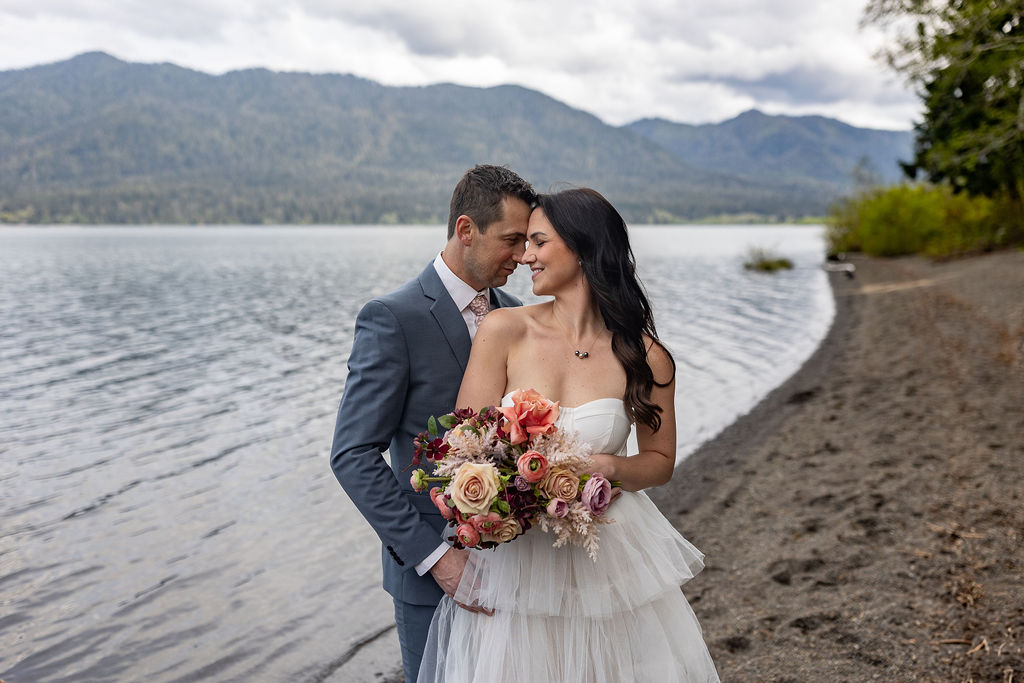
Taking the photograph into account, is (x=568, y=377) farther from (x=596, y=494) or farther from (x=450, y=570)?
(x=450, y=570)

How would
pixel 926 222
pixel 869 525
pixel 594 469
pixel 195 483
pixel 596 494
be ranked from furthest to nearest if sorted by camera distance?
1. pixel 926 222
2. pixel 195 483
3. pixel 869 525
4. pixel 594 469
5. pixel 596 494

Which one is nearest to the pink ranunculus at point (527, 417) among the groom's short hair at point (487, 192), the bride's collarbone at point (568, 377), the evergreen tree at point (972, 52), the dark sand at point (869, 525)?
the bride's collarbone at point (568, 377)

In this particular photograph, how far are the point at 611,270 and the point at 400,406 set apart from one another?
2.99ft

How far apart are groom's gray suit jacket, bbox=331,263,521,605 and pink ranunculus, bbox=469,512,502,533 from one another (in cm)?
46

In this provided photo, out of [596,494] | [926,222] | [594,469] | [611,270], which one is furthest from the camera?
[926,222]

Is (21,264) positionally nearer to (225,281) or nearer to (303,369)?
(225,281)

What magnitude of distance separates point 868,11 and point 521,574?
12.9 meters

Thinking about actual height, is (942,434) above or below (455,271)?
below

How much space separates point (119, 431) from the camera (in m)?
13.7

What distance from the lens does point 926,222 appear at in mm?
48594

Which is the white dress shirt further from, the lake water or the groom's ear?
the lake water

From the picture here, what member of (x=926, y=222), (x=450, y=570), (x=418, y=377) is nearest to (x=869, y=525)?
(x=450, y=570)

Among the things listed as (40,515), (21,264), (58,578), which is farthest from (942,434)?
(21,264)

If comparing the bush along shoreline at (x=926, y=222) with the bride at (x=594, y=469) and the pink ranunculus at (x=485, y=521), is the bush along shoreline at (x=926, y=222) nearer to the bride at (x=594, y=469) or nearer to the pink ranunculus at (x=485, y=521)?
the bride at (x=594, y=469)
